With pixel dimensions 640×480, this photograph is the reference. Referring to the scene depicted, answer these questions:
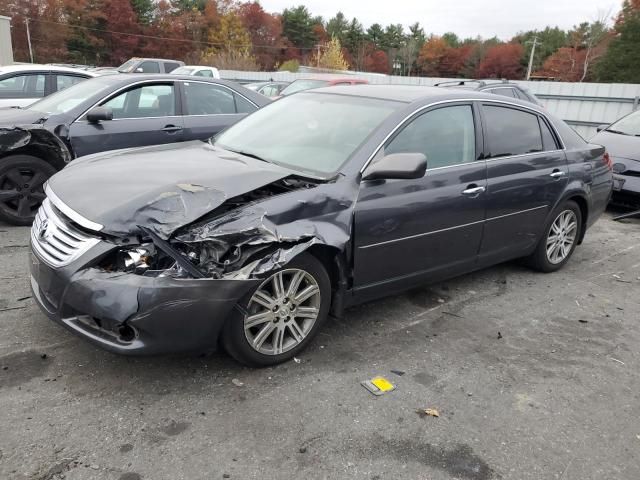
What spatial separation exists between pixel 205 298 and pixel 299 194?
2.83 feet

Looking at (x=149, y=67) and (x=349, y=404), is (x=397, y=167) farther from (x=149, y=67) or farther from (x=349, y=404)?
(x=149, y=67)

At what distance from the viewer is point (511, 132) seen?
4.58 meters

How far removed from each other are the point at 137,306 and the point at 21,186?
12.4 ft

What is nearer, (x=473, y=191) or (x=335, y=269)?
(x=335, y=269)

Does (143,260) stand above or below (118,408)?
above

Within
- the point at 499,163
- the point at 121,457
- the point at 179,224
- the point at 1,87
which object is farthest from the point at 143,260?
the point at 1,87

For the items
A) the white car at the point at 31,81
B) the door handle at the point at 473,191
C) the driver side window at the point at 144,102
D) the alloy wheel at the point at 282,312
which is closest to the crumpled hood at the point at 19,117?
the driver side window at the point at 144,102

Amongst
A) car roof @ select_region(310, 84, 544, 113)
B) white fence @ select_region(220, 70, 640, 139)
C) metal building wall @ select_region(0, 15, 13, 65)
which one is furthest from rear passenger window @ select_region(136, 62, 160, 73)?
car roof @ select_region(310, 84, 544, 113)

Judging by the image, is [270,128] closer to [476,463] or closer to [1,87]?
[476,463]

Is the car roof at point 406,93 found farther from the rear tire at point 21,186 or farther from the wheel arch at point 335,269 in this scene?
the rear tire at point 21,186

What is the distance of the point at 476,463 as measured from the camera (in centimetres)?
260

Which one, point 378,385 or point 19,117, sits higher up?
point 19,117

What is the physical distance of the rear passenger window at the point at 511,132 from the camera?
439 cm

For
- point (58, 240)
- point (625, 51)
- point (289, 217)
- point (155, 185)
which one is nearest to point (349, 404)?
point (289, 217)
